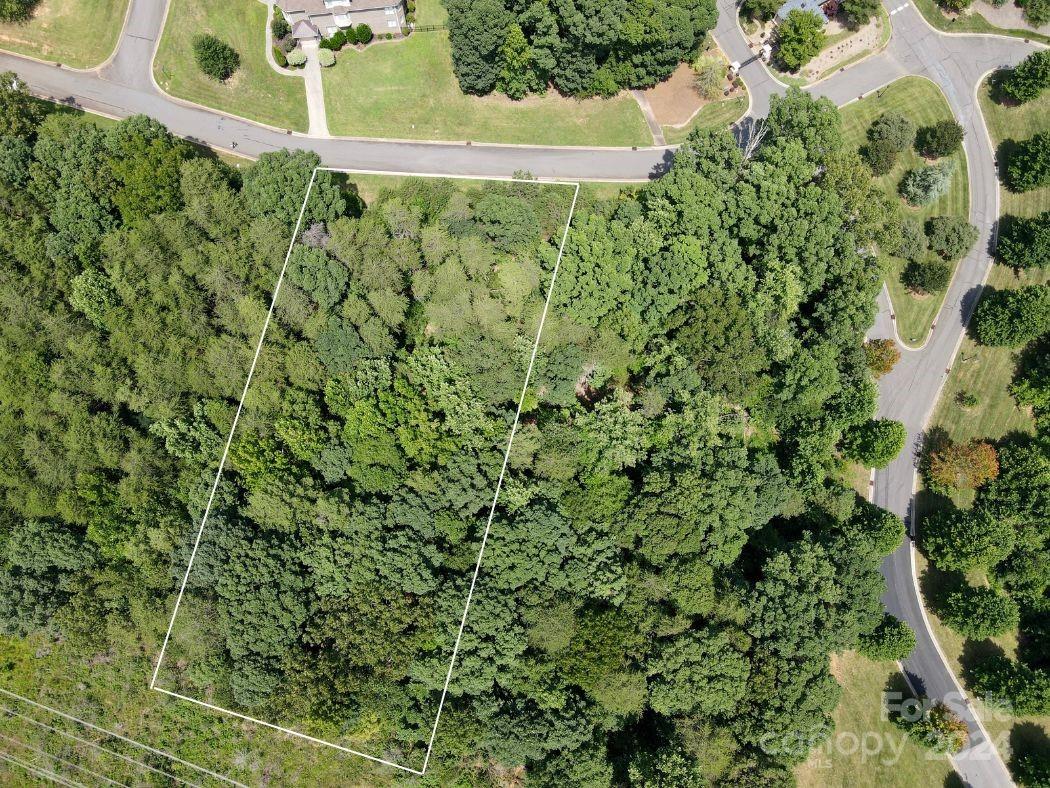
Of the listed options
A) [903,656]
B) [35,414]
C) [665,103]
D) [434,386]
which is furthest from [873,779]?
[35,414]

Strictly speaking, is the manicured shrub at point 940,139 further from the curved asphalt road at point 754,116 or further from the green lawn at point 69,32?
the green lawn at point 69,32

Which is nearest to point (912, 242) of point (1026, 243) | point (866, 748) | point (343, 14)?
point (1026, 243)

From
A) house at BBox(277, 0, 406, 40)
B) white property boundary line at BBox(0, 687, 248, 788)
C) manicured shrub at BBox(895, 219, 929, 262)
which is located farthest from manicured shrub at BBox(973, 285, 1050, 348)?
white property boundary line at BBox(0, 687, 248, 788)

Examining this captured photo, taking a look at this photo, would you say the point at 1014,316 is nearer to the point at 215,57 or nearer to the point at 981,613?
the point at 981,613

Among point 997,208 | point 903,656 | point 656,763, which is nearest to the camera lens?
point 656,763

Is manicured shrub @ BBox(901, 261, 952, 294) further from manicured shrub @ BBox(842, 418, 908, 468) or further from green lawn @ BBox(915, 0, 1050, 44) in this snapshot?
green lawn @ BBox(915, 0, 1050, 44)

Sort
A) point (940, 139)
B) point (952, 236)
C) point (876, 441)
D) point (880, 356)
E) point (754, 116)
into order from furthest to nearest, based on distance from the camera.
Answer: point (754, 116) → point (940, 139) → point (952, 236) → point (880, 356) → point (876, 441)

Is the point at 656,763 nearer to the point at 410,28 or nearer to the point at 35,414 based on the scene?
the point at 35,414
